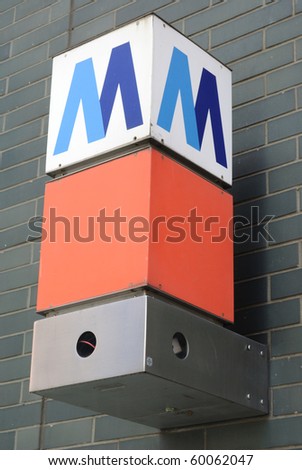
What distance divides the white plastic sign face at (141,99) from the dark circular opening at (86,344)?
81cm

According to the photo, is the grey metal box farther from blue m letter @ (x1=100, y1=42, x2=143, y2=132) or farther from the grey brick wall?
blue m letter @ (x1=100, y1=42, x2=143, y2=132)

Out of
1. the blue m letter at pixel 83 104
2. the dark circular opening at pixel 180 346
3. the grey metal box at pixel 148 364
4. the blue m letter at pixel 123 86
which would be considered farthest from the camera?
the blue m letter at pixel 83 104

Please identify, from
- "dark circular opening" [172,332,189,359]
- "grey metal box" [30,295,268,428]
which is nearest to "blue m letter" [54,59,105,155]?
"grey metal box" [30,295,268,428]

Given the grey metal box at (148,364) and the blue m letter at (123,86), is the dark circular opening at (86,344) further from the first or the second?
the blue m letter at (123,86)

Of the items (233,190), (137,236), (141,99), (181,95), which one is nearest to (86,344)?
(137,236)

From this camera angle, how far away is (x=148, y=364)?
370cm

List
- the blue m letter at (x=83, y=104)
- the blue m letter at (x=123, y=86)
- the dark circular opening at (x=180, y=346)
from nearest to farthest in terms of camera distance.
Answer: the dark circular opening at (x=180, y=346) → the blue m letter at (x=123, y=86) → the blue m letter at (x=83, y=104)

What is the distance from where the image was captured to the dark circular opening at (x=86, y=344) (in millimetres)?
3939

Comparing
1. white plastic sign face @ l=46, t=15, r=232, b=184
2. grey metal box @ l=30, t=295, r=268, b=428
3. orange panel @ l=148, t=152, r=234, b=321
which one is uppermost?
white plastic sign face @ l=46, t=15, r=232, b=184

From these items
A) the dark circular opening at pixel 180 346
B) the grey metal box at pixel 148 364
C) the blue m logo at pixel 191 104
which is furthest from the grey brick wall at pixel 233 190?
the dark circular opening at pixel 180 346

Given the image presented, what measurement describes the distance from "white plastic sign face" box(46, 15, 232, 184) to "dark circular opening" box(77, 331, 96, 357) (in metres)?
0.81

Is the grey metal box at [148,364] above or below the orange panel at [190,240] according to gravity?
below

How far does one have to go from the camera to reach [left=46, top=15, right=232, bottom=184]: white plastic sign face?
4223 mm
